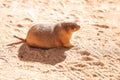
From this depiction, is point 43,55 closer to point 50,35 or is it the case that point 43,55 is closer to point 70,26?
point 50,35

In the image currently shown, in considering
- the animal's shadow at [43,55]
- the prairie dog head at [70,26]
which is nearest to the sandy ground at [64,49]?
the animal's shadow at [43,55]

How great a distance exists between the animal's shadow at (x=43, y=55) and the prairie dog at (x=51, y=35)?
8 cm

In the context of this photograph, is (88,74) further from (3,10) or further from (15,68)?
(3,10)

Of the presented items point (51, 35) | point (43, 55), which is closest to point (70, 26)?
point (51, 35)

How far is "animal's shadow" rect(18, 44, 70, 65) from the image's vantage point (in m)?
3.83

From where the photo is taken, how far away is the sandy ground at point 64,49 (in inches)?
142

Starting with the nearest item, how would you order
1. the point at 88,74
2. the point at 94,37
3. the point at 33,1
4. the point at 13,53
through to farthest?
the point at 88,74
the point at 13,53
the point at 94,37
the point at 33,1

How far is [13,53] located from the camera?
3.98 metres

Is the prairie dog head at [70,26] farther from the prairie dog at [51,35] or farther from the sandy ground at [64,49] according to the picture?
the sandy ground at [64,49]

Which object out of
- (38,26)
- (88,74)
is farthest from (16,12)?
(88,74)

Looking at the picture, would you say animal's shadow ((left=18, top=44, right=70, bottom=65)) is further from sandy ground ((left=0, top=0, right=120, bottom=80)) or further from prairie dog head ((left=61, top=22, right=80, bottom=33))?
prairie dog head ((left=61, top=22, right=80, bottom=33))

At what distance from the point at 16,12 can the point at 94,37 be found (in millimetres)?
1509

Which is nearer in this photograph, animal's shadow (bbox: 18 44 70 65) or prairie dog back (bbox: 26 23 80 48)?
animal's shadow (bbox: 18 44 70 65)

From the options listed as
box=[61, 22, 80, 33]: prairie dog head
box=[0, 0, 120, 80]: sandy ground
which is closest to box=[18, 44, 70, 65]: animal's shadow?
box=[0, 0, 120, 80]: sandy ground
